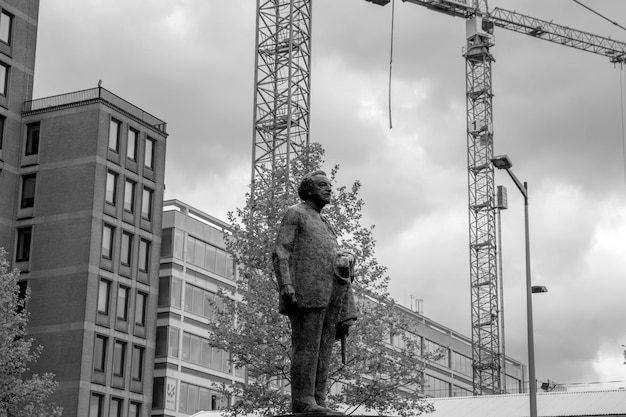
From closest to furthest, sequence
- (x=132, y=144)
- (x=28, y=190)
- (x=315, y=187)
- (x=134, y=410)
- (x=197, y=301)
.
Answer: (x=315, y=187)
(x=134, y=410)
(x=28, y=190)
(x=132, y=144)
(x=197, y=301)

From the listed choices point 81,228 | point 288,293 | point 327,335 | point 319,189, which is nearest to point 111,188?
Result: point 81,228

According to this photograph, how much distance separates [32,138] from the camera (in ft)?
245

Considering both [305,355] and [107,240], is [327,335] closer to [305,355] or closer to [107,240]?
[305,355]

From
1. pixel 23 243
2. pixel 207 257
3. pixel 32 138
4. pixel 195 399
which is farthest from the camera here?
pixel 207 257

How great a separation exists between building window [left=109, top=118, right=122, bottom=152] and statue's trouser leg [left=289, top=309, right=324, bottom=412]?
5917cm

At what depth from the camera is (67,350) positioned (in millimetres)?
68625

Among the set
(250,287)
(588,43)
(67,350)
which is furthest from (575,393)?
(588,43)

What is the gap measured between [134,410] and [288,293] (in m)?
59.5

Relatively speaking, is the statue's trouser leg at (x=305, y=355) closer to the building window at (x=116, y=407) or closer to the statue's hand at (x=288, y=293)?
the statue's hand at (x=288, y=293)

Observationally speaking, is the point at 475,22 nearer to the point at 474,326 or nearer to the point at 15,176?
the point at 474,326

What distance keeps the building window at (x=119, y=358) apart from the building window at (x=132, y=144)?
1203cm

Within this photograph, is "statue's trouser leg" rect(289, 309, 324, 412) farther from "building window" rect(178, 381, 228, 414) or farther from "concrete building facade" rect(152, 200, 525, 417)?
A: "building window" rect(178, 381, 228, 414)

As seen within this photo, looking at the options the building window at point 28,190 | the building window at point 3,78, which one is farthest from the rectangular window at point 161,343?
the building window at point 3,78

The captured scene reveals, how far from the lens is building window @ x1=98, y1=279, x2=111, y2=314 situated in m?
70.8
